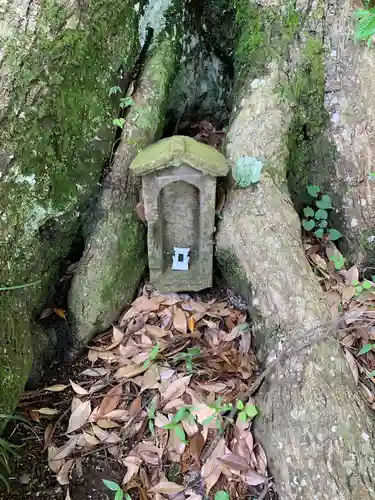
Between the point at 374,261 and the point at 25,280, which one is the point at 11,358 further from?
the point at 374,261

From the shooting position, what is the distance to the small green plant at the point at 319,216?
324cm

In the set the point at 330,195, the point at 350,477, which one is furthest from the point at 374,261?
the point at 350,477

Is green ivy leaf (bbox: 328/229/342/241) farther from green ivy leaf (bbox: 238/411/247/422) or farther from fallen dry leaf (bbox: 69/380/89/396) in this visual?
fallen dry leaf (bbox: 69/380/89/396)

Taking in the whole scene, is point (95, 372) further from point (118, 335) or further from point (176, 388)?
point (176, 388)

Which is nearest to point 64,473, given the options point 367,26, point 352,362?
point 352,362

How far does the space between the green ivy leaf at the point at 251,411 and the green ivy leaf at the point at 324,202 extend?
1412 millimetres

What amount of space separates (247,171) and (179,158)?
0.51m

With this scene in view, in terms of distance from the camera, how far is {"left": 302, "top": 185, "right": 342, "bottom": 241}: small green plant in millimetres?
3240

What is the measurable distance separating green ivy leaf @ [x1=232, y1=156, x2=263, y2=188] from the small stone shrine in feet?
0.68

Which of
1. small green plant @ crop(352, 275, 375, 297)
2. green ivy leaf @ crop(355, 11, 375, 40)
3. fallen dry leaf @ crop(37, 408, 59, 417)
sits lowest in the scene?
fallen dry leaf @ crop(37, 408, 59, 417)

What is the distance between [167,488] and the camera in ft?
7.59

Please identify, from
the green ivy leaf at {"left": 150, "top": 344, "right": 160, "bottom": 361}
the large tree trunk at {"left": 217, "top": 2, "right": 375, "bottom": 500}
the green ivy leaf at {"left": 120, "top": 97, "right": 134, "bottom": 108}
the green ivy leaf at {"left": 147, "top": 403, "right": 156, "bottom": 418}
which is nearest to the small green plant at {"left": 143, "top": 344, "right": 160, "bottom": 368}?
the green ivy leaf at {"left": 150, "top": 344, "right": 160, "bottom": 361}

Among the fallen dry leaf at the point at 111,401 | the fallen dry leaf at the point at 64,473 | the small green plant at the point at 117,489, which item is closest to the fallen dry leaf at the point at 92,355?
the fallen dry leaf at the point at 111,401

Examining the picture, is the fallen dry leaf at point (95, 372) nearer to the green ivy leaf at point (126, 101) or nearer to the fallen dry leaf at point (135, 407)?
the fallen dry leaf at point (135, 407)
